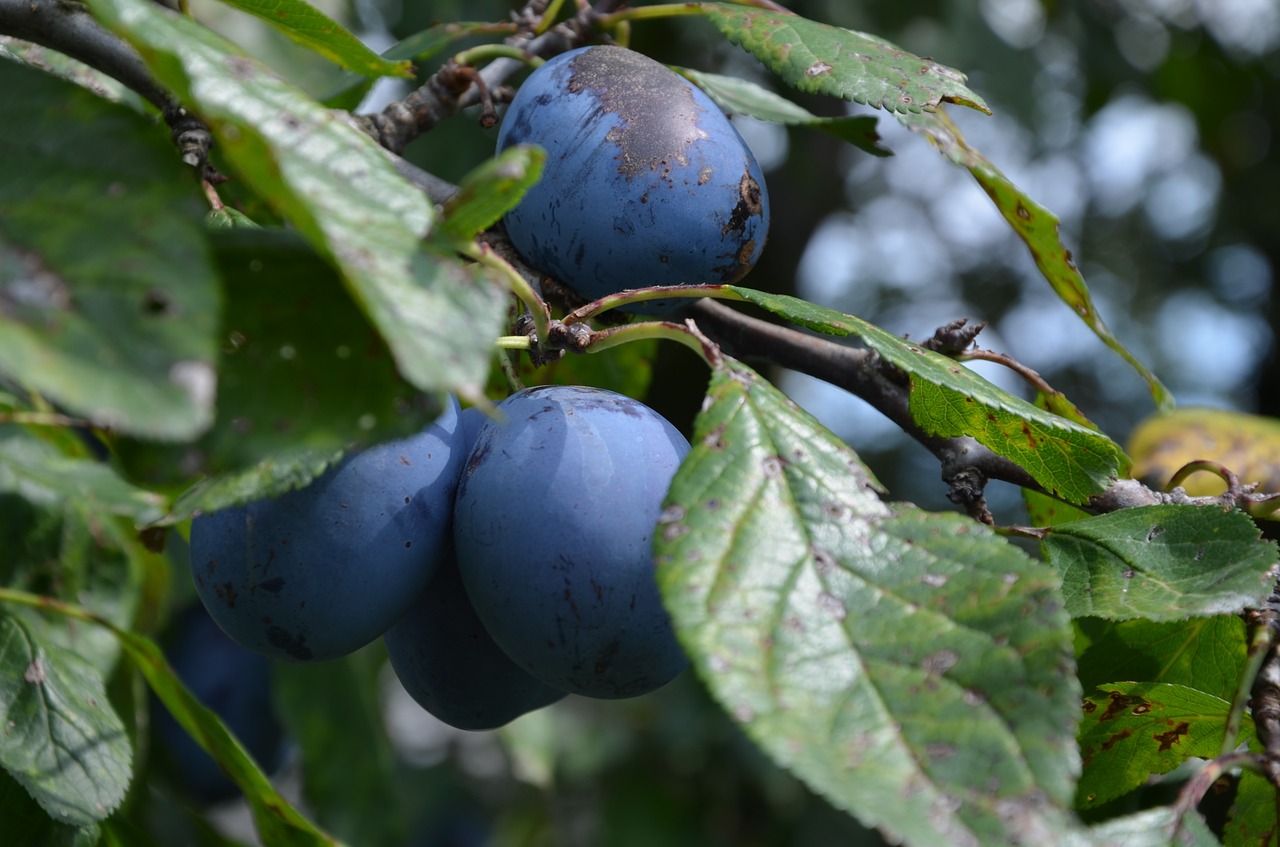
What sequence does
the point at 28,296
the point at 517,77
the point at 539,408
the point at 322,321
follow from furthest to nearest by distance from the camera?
1. the point at 517,77
2. the point at 539,408
3. the point at 322,321
4. the point at 28,296

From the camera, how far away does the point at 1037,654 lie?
49 centimetres

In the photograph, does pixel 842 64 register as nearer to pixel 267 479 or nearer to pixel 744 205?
pixel 744 205

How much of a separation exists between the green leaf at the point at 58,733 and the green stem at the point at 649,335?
1.41 feet

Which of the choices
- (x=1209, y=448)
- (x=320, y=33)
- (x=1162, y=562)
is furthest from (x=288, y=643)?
(x=1209, y=448)

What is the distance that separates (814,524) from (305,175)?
0.88 feet

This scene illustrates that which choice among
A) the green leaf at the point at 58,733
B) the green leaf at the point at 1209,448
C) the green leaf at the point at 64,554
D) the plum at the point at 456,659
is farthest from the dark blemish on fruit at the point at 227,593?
the green leaf at the point at 1209,448

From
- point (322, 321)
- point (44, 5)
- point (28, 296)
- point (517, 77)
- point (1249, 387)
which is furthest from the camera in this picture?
point (1249, 387)

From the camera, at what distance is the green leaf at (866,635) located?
1.45ft

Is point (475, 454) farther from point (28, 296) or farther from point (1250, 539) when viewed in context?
point (1250, 539)

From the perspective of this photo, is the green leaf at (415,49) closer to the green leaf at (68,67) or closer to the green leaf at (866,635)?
the green leaf at (68,67)

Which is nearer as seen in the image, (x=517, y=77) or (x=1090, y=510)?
(x=1090, y=510)

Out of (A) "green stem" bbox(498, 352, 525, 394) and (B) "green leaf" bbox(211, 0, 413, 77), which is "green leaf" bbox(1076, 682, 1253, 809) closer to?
(A) "green stem" bbox(498, 352, 525, 394)

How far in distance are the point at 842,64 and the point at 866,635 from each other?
0.41m

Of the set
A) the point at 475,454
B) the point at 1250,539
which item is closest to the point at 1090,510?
the point at 1250,539
